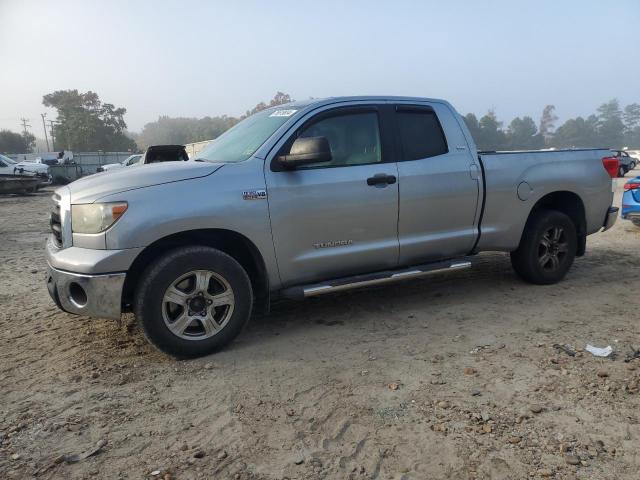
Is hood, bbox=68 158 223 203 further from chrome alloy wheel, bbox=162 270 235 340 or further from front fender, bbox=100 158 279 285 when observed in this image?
chrome alloy wheel, bbox=162 270 235 340

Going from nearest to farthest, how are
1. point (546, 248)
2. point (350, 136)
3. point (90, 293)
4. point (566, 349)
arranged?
point (90, 293), point (566, 349), point (350, 136), point (546, 248)

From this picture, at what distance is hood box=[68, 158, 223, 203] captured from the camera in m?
3.53

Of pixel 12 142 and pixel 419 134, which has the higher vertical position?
pixel 12 142

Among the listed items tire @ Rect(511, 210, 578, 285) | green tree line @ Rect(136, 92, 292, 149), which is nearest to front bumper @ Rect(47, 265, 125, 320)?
tire @ Rect(511, 210, 578, 285)

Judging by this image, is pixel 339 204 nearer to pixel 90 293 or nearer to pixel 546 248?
pixel 90 293

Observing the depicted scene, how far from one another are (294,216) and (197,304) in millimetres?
1006

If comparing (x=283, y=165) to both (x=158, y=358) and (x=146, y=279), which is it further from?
(x=158, y=358)

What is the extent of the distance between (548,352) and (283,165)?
8.08ft

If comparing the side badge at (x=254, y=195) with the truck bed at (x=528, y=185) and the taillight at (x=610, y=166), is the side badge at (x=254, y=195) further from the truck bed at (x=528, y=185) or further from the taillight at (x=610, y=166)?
the taillight at (x=610, y=166)

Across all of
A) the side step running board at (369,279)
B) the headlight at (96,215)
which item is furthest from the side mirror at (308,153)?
the headlight at (96,215)

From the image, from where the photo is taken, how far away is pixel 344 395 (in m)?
3.14

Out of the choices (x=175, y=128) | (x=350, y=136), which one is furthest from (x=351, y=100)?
(x=175, y=128)

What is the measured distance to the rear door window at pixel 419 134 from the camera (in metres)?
4.55

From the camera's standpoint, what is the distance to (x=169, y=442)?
268cm
